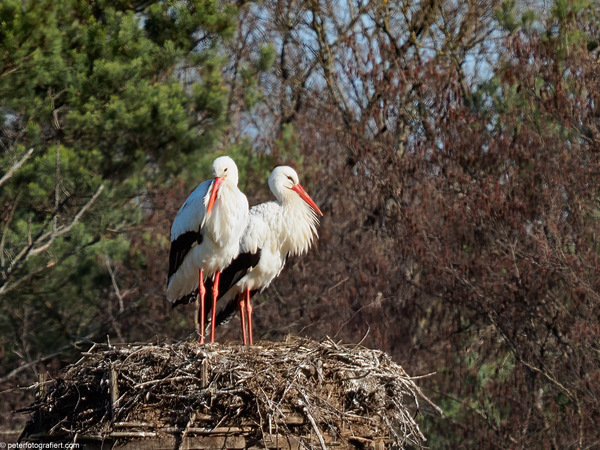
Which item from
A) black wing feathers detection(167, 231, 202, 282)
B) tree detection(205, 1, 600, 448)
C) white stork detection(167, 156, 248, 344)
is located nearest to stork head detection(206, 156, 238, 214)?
white stork detection(167, 156, 248, 344)

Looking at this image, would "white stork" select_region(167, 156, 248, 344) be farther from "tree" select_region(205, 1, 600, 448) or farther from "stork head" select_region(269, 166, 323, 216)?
"tree" select_region(205, 1, 600, 448)

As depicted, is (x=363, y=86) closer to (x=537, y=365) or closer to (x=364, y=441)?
(x=537, y=365)

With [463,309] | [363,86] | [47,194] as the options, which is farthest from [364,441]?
[363,86]

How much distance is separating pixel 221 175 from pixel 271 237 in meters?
0.90

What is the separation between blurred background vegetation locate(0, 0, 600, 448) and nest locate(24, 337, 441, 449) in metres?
3.44

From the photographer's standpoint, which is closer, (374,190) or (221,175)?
(221,175)

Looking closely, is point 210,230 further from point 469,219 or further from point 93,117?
point 469,219

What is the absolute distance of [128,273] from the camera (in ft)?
47.3

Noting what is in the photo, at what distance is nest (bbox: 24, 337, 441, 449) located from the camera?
235 inches

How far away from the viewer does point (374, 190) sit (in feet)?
45.0

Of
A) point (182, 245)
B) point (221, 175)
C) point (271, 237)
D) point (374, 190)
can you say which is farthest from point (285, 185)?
point (374, 190)

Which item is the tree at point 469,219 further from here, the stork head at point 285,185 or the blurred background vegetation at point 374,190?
the stork head at point 285,185

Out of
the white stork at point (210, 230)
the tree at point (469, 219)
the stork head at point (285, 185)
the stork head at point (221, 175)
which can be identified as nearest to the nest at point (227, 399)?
the white stork at point (210, 230)

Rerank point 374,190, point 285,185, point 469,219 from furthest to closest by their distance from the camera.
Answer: point 374,190, point 469,219, point 285,185
